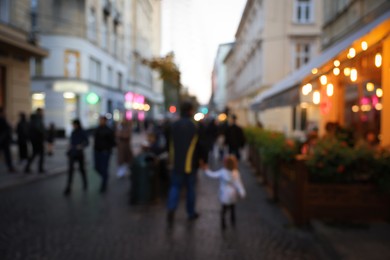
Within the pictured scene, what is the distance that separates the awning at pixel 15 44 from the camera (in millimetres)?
16487

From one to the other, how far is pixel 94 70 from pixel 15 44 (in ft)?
59.2

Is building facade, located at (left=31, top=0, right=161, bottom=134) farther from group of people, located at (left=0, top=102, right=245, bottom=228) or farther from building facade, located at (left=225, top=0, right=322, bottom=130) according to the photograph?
group of people, located at (left=0, top=102, right=245, bottom=228)

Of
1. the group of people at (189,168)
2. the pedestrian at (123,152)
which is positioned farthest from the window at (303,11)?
the group of people at (189,168)

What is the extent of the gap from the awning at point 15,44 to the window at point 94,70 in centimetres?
1429

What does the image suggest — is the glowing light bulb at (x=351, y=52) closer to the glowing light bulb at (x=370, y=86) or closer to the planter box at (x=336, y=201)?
the planter box at (x=336, y=201)

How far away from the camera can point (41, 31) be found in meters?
30.4

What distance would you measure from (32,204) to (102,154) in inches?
77.7

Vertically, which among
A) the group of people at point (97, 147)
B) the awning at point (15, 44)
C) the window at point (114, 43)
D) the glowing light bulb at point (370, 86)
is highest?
the window at point (114, 43)

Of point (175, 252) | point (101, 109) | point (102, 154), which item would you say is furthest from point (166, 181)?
point (101, 109)

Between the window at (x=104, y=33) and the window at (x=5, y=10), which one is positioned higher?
the window at (x=104, y=33)

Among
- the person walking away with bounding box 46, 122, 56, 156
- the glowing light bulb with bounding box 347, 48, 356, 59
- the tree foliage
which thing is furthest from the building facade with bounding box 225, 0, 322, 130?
the glowing light bulb with bounding box 347, 48, 356, 59

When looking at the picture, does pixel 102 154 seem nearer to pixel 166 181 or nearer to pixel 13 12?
pixel 166 181

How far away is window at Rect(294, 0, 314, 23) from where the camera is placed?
29.0 meters

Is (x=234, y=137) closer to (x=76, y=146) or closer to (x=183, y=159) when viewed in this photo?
(x=76, y=146)
